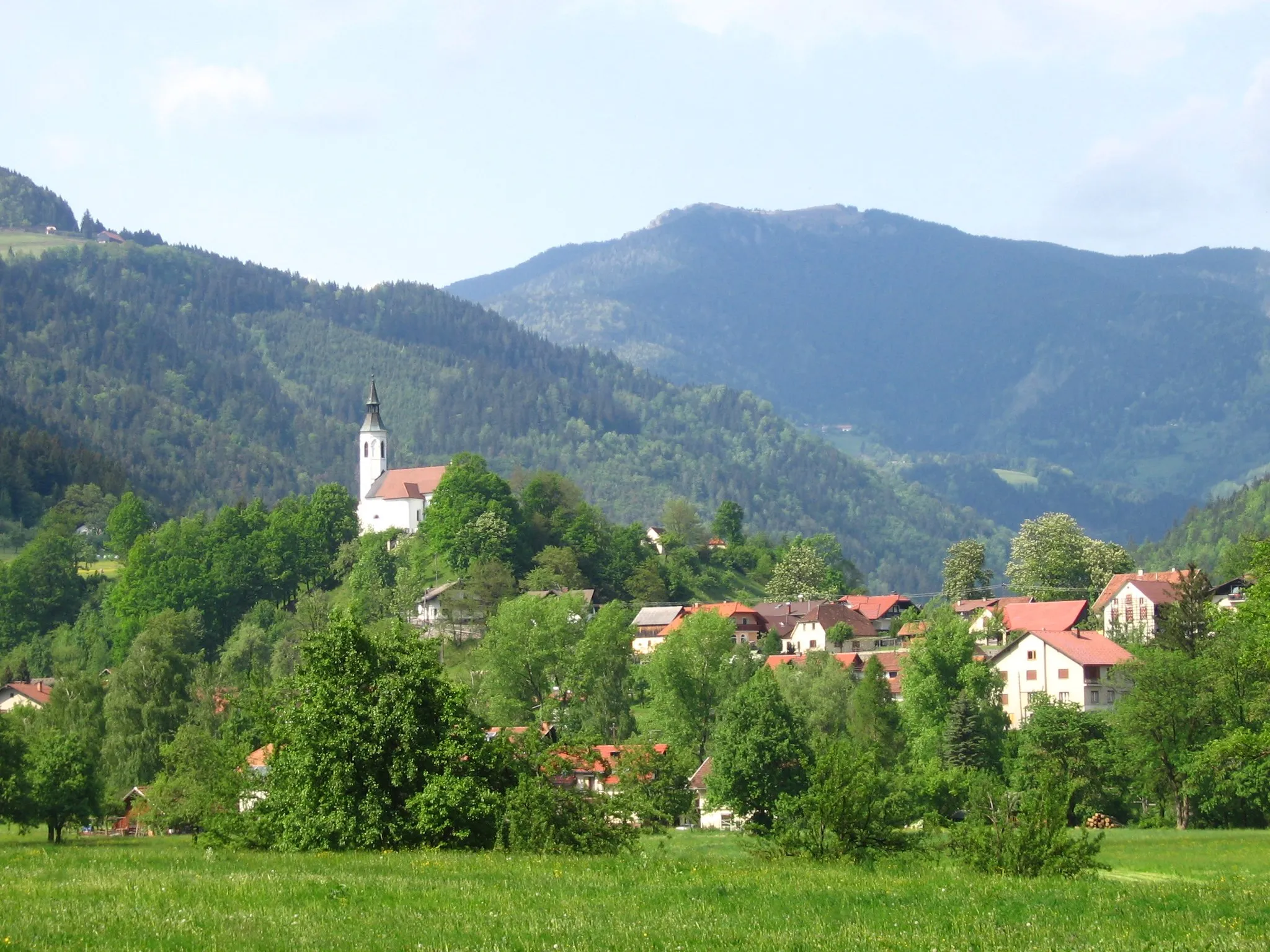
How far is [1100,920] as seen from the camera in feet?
68.8

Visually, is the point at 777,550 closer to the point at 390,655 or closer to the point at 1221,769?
the point at 1221,769

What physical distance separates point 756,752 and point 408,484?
96258mm

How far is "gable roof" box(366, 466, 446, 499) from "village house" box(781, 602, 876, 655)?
42.5m

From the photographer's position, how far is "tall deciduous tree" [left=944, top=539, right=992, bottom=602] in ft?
488

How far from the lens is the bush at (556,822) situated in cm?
3173

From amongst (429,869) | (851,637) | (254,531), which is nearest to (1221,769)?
(429,869)

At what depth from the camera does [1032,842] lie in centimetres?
2823

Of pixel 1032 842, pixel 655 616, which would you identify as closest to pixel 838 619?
pixel 655 616

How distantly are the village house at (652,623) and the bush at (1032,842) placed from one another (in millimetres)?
103420

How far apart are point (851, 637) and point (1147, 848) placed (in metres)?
72.0

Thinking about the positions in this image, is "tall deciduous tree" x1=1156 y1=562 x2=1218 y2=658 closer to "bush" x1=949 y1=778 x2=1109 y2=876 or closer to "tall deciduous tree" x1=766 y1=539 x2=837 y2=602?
"tall deciduous tree" x1=766 y1=539 x2=837 y2=602

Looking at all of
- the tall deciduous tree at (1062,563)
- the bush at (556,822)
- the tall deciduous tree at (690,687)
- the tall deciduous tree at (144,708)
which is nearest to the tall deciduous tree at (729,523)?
the tall deciduous tree at (1062,563)

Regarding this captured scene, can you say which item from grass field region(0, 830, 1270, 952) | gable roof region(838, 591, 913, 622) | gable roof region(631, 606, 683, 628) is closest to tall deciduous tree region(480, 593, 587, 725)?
gable roof region(631, 606, 683, 628)

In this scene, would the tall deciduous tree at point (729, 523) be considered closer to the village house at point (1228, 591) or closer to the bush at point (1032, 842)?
the village house at point (1228, 591)
